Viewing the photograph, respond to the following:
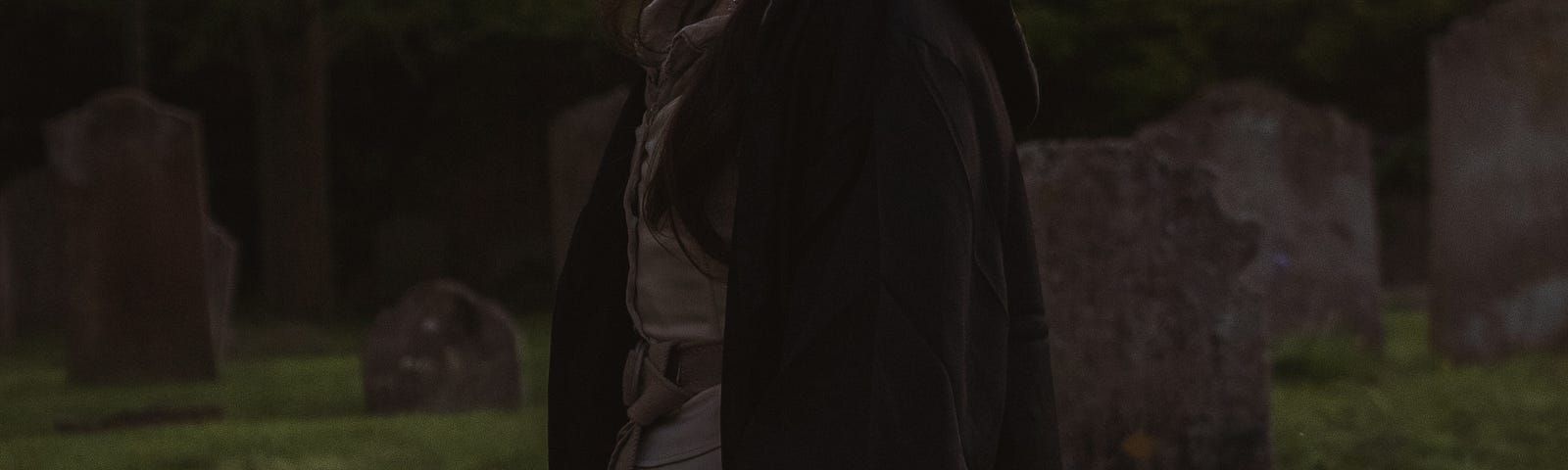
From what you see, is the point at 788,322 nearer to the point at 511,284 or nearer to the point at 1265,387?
the point at 1265,387

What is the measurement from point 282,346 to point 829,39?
42.2 ft

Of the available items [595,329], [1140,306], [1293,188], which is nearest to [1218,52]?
[1293,188]

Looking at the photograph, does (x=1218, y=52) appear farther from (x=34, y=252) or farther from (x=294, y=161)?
(x=34, y=252)

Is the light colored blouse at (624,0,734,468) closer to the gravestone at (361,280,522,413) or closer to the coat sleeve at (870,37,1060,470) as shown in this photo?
the coat sleeve at (870,37,1060,470)

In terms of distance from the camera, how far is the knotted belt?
2045mm

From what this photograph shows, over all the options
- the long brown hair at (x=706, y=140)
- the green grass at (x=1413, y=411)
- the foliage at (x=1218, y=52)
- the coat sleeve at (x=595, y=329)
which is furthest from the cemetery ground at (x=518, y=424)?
the foliage at (x=1218, y=52)

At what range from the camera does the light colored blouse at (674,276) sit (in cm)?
203

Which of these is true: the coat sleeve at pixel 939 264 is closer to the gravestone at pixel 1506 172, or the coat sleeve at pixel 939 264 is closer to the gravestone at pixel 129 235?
the gravestone at pixel 1506 172

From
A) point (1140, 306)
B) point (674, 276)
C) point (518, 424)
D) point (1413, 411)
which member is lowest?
point (1413, 411)

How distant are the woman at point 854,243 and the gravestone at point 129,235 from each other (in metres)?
8.78

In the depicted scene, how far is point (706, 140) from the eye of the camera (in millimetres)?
1950

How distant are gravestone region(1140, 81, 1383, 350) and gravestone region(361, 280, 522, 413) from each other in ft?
12.6

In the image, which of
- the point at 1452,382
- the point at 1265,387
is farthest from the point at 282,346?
the point at 1265,387

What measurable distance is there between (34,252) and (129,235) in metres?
5.98
